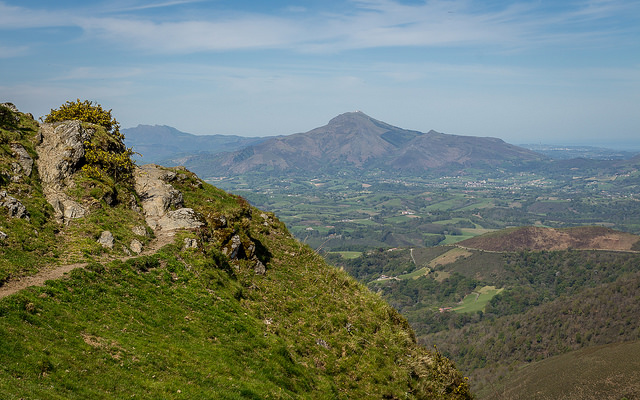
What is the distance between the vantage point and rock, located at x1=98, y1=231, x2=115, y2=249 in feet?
80.3

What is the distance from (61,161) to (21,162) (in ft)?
8.02

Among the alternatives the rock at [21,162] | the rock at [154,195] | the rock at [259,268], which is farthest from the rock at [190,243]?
the rock at [21,162]

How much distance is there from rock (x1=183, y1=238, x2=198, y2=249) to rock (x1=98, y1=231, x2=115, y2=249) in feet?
15.4

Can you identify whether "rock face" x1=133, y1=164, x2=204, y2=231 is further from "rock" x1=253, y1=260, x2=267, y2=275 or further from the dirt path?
the dirt path

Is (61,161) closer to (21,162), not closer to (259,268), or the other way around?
(21,162)

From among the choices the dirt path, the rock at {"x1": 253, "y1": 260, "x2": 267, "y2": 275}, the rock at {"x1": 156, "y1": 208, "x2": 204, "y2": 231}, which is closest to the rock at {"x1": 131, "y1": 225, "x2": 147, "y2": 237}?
the rock at {"x1": 156, "y1": 208, "x2": 204, "y2": 231}

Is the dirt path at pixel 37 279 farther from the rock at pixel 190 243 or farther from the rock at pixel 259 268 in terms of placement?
the rock at pixel 259 268

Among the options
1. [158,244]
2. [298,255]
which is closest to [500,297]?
[298,255]

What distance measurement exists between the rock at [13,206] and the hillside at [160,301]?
72 millimetres

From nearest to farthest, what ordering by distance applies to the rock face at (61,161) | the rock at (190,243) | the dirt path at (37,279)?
the dirt path at (37,279)
the rock face at (61,161)
the rock at (190,243)

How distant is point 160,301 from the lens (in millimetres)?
21641

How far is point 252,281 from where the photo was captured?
28391 millimetres

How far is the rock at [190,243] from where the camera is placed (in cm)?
2757

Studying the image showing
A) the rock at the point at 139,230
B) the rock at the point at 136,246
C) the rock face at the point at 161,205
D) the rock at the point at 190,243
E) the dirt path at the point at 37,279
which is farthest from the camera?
the rock face at the point at 161,205
